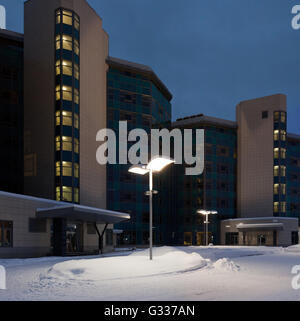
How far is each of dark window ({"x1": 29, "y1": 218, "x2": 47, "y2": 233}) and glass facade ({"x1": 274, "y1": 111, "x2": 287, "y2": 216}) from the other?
173 feet

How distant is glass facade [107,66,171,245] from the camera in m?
63.5

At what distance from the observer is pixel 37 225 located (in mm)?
31438

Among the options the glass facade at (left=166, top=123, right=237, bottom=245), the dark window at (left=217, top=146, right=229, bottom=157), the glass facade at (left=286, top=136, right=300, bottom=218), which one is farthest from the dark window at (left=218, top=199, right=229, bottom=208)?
the glass facade at (left=286, top=136, right=300, bottom=218)

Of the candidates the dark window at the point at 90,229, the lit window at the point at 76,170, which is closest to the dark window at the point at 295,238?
the dark window at the point at 90,229

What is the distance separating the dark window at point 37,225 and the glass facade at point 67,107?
9.13 meters

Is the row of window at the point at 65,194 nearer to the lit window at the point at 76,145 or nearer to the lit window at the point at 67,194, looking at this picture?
the lit window at the point at 67,194

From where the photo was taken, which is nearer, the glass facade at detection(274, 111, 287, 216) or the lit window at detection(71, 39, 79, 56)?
the lit window at detection(71, 39, 79, 56)

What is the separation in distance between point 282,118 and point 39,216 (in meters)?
58.1

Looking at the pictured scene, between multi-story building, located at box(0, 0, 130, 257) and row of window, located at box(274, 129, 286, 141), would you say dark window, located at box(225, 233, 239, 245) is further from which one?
multi-story building, located at box(0, 0, 130, 257)

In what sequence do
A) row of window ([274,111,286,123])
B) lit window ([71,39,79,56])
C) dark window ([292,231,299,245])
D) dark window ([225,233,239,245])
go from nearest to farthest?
lit window ([71,39,79,56]) < dark window ([292,231,299,245]) < row of window ([274,111,286,123]) < dark window ([225,233,239,245])

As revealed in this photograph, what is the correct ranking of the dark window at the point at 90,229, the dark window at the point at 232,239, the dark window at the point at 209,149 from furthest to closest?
the dark window at the point at 209,149 < the dark window at the point at 232,239 < the dark window at the point at 90,229

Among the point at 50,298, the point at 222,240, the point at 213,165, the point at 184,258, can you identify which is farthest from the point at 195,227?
the point at 50,298

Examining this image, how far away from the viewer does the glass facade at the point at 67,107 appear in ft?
138

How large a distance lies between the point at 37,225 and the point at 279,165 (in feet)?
182
